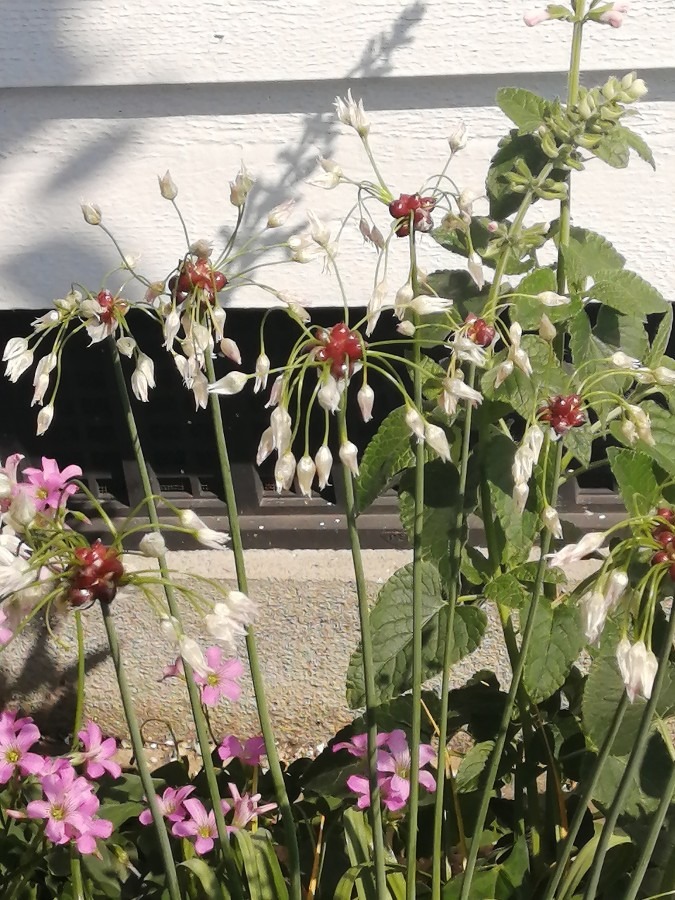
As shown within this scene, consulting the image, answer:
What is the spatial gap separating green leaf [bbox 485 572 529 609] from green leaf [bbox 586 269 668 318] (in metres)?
0.33

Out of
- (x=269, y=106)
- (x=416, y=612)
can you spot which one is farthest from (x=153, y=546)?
(x=269, y=106)

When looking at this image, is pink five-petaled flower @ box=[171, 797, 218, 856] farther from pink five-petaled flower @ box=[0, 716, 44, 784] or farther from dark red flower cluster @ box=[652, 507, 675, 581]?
dark red flower cluster @ box=[652, 507, 675, 581]

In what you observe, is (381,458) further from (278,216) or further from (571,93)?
(571,93)

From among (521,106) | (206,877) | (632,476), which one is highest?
(521,106)

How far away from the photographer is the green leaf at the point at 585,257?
3.33ft

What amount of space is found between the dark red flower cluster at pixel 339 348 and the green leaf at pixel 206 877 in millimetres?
708

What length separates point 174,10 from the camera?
1.45 meters

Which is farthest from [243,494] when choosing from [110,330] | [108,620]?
[108,620]

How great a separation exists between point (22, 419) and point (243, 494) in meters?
0.52

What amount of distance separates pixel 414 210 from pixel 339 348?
19 centimetres

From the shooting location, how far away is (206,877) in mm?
1030

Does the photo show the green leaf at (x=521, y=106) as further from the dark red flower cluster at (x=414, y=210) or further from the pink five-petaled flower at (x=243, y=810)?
the pink five-petaled flower at (x=243, y=810)

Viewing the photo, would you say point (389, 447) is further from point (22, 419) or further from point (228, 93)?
point (22, 419)

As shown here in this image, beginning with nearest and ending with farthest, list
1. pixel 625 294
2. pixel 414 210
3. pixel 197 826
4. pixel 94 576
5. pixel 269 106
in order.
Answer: pixel 94 576 → pixel 414 210 → pixel 625 294 → pixel 197 826 → pixel 269 106
